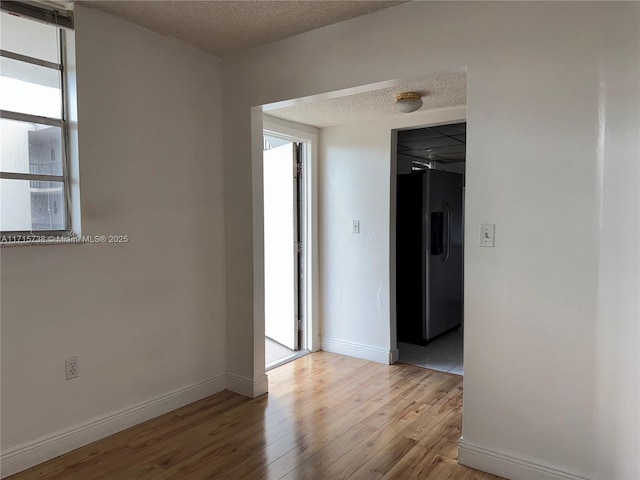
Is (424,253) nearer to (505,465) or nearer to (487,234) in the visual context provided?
(487,234)

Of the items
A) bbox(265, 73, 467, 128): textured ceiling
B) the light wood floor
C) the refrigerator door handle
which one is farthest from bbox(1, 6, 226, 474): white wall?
the refrigerator door handle

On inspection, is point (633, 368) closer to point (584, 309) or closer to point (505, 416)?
point (584, 309)

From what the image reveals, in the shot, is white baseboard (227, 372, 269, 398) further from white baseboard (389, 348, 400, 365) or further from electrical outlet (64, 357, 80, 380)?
white baseboard (389, 348, 400, 365)

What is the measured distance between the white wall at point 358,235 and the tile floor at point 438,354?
0.28 m

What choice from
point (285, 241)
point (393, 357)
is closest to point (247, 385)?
point (393, 357)

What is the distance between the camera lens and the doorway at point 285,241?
418cm

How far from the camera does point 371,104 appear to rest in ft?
11.0

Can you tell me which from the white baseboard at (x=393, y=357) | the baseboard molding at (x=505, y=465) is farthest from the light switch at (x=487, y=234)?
the white baseboard at (x=393, y=357)

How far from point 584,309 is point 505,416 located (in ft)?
2.07

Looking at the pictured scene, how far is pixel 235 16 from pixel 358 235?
2162 mm

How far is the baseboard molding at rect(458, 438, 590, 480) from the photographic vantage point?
6.55ft

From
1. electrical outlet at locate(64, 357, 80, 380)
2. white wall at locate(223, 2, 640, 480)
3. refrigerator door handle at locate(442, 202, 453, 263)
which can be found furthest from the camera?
refrigerator door handle at locate(442, 202, 453, 263)

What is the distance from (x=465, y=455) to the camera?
2.21 metres

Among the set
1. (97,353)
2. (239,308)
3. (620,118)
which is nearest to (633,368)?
(620,118)
